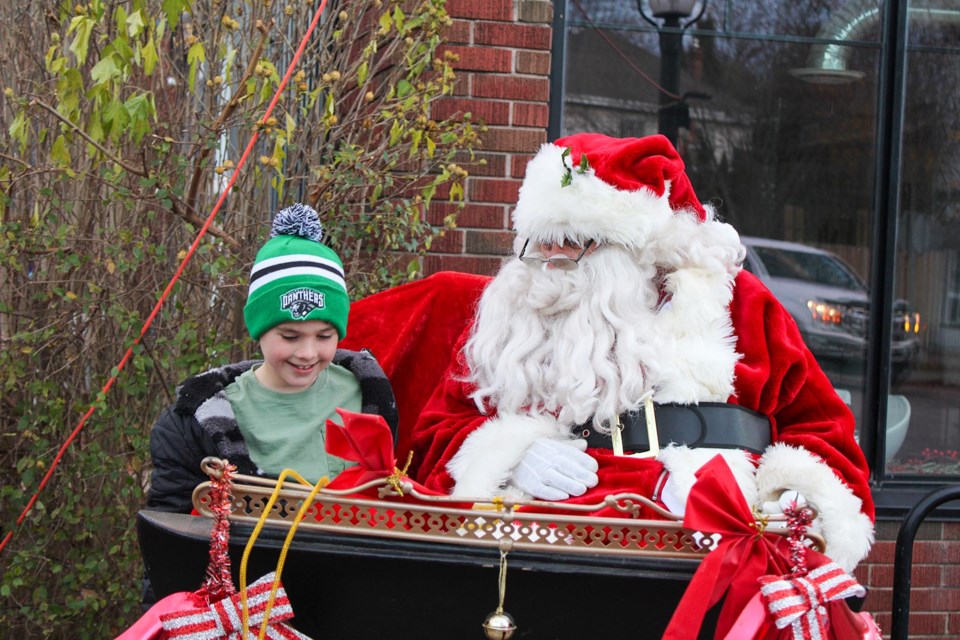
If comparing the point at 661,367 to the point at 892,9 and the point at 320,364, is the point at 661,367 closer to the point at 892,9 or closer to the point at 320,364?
the point at 320,364

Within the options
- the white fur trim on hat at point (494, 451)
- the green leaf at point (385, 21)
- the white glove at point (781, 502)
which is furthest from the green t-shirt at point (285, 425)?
the green leaf at point (385, 21)

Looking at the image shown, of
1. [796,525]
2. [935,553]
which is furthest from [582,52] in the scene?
[796,525]

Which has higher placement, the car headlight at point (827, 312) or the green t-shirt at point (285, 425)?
the car headlight at point (827, 312)

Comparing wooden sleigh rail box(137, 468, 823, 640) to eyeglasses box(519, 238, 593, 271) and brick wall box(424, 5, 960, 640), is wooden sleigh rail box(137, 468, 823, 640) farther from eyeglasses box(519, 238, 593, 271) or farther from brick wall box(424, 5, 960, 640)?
brick wall box(424, 5, 960, 640)

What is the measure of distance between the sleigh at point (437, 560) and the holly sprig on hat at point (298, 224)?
2.42ft

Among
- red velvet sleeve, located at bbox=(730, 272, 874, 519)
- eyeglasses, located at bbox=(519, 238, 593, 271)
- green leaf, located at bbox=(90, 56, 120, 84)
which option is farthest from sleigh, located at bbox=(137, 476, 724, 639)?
green leaf, located at bbox=(90, 56, 120, 84)

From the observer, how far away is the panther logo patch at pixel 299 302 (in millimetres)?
2756

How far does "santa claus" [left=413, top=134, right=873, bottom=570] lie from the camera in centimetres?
296

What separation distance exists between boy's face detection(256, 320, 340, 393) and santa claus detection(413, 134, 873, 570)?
0.52 metres

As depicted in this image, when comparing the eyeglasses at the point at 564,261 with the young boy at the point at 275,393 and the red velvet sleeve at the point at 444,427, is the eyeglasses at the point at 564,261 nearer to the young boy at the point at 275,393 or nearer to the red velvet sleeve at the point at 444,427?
the red velvet sleeve at the point at 444,427

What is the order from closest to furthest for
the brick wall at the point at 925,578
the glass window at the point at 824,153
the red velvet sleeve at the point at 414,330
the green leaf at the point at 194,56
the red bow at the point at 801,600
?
the red bow at the point at 801,600 → the green leaf at the point at 194,56 → the red velvet sleeve at the point at 414,330 → the brick wall at the point at 925,578 → the glass window at the point at 824,153

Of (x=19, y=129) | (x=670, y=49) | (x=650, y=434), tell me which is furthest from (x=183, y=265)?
(x=670, y=49)

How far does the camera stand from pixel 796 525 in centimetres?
234

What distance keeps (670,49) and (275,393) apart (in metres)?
2.78
